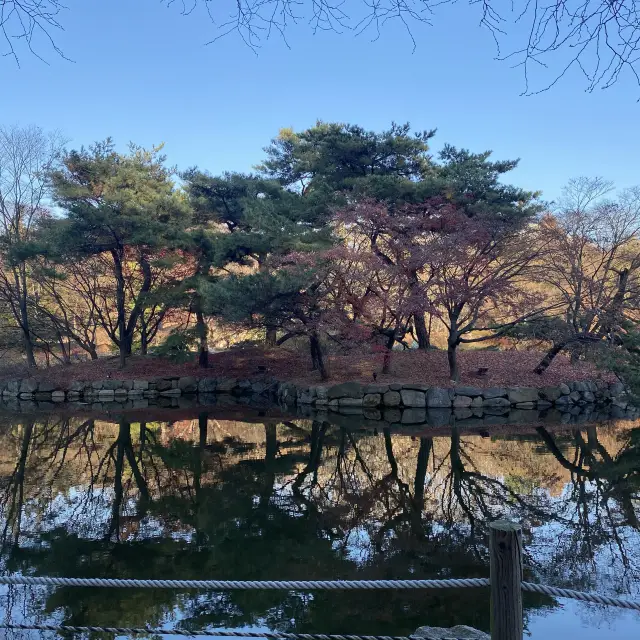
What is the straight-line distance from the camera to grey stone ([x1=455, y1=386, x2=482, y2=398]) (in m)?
13.4

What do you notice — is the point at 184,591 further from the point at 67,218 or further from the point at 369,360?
the point at 67,218

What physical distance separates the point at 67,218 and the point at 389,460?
12.9 m

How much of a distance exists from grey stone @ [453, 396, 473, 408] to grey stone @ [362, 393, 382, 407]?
5.68 ft

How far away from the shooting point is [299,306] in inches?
556

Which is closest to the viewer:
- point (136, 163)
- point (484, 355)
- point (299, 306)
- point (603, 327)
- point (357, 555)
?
point (357, 555)

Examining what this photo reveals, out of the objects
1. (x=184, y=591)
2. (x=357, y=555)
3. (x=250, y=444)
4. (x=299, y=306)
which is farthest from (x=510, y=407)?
(x=184, y=591)

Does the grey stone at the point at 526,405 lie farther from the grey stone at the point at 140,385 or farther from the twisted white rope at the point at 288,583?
the twisted white rope at the point at 288,583

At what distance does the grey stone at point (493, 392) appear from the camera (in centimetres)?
1345

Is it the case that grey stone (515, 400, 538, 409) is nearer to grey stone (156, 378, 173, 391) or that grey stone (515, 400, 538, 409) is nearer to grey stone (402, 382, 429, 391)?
grey stone (402, 382, 429, 391)

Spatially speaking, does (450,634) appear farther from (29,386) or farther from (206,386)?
(29,386)

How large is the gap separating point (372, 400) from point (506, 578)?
38.2 feet

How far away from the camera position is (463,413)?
1273 centimetres

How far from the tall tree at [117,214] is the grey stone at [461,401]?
879 cm

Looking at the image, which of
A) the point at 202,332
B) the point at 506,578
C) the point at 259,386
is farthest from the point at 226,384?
the point at 506,578
